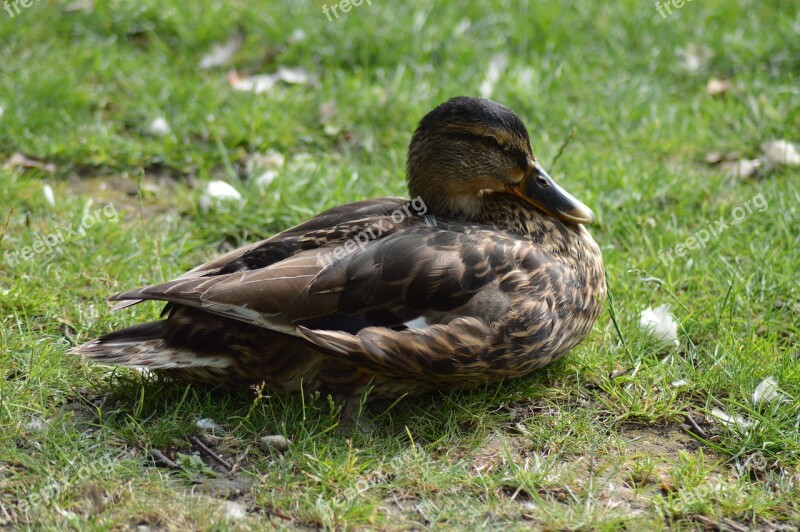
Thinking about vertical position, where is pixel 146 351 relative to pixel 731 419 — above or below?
→ above

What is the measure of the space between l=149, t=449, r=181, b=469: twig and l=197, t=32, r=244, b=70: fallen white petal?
12.0 feet

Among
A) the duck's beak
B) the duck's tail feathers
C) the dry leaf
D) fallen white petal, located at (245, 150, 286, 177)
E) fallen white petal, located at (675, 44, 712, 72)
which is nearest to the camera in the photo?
the duck's tail feathers

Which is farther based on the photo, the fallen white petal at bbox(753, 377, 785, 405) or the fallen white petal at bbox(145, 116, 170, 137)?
the fallen white petal at bbox(145, 116, 170, 137)

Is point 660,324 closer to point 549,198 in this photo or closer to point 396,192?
point 549,198

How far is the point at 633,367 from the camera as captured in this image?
13.1ft

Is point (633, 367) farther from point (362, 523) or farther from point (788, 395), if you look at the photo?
point (362, 523)

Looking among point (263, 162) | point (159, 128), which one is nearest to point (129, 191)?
point (159, 128)

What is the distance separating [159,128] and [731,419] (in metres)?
3.68

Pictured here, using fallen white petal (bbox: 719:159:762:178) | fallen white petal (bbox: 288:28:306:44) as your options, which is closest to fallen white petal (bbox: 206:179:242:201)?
fallen white petal (bbox: 288:28:306:44)

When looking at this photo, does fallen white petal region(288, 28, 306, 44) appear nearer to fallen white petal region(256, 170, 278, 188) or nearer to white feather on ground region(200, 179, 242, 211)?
fallen white petal region(256, 170, 278, 188)

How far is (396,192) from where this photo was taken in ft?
17.2

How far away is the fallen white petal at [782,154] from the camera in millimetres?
5523

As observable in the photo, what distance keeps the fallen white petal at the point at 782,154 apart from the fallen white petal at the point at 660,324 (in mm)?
1801

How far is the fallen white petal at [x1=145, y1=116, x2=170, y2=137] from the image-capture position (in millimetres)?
5785
